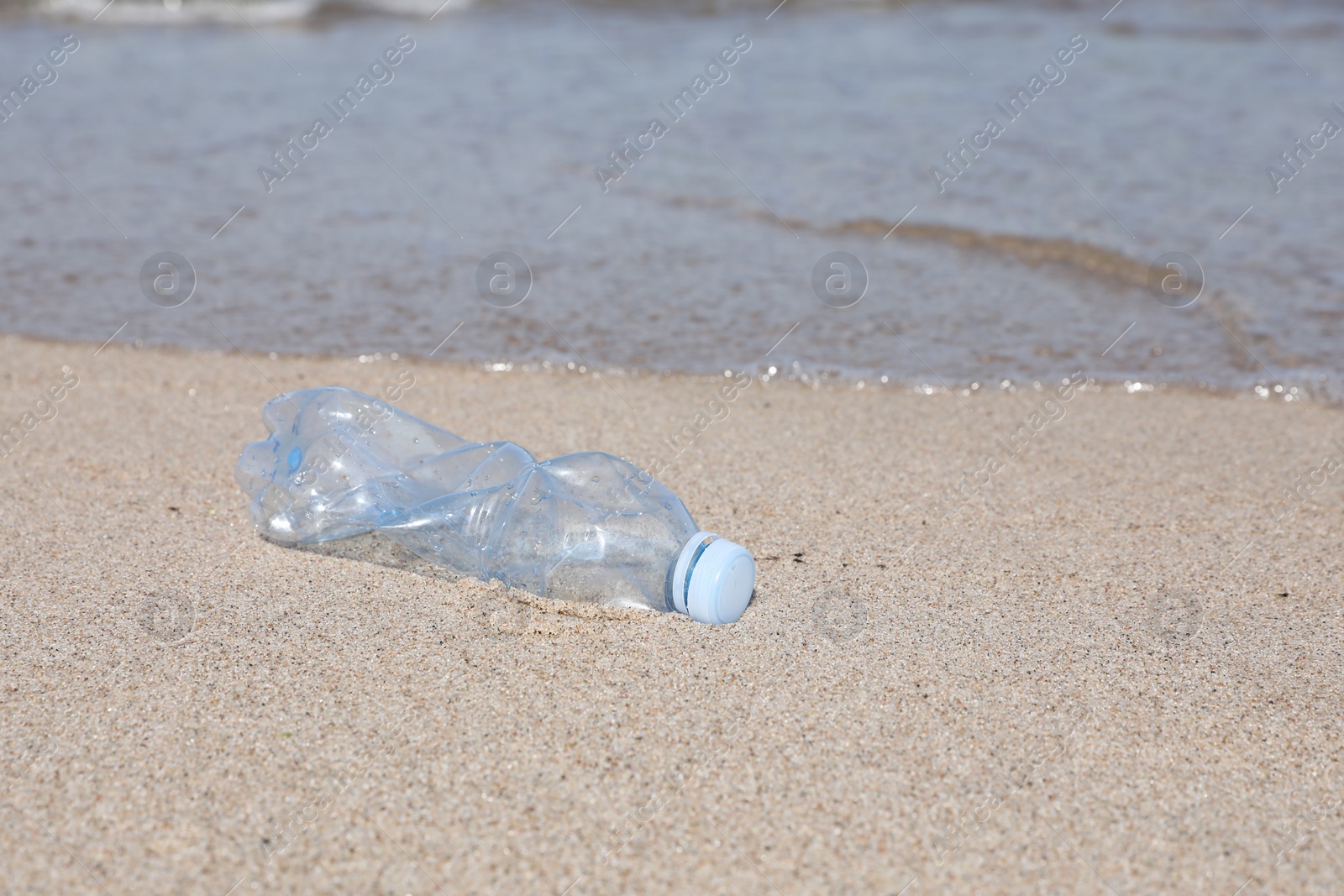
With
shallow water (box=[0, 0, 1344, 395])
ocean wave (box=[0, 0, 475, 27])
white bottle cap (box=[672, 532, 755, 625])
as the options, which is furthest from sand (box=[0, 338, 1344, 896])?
ocean wave (box=[0, 0, 475, 27])

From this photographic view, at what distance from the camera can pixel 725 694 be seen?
5.97ft

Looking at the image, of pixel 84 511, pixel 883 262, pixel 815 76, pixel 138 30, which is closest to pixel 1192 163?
pixel 883 262

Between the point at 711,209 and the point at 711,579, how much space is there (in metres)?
2.99

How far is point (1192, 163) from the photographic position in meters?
5.04

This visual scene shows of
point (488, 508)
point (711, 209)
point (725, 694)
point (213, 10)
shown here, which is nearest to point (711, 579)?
point (725, 694)

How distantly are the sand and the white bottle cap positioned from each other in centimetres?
6

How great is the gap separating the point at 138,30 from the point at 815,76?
551 cm

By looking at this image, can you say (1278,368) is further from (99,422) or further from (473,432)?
(99,422)

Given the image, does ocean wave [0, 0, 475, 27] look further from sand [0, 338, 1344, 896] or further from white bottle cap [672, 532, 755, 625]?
white bottle cap [672, 532, 755, 625]

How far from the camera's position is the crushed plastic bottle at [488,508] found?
2.03 m

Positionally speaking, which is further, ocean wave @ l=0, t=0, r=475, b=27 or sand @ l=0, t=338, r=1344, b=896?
ocean wave @ l=0, t=0, r=475, b=27

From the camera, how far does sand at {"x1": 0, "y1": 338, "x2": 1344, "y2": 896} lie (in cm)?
150

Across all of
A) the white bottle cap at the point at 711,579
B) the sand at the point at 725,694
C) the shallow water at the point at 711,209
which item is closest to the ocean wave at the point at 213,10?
the shallow water at the point at 711,209

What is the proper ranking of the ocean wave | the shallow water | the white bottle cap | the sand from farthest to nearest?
1. the ocean wave
2. the shallow water
3. the white bottle cap
4. the sand
